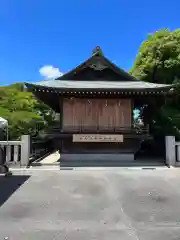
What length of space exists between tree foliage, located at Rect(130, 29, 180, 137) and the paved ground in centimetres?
768

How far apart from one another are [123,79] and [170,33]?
6670mm

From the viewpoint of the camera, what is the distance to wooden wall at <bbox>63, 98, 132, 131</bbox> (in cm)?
1330

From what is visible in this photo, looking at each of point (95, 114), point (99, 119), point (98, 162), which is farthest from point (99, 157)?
point (95, 114)

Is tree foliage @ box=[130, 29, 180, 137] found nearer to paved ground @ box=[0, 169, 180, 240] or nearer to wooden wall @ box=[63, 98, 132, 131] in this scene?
wooden wall @ box=[63, 98, 132, 131]

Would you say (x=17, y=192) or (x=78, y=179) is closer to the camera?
(x=17, y=192)

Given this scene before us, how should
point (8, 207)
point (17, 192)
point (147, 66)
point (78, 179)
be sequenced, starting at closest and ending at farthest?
point (8, 207), point (17, 192), point (78, 179), point (147, 66)

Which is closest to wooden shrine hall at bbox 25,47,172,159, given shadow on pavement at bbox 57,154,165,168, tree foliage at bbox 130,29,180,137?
shadow on pavement at bbox 57,154,165,168

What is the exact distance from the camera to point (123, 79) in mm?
14867

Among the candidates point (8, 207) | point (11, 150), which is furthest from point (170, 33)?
point (8, 207)

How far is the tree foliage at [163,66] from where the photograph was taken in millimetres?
16016

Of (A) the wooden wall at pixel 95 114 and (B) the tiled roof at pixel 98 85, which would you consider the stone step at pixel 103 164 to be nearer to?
(A) the wooden wall at pixel 95 114

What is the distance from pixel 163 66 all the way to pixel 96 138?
7.89 m

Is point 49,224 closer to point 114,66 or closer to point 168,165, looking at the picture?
point 168,165

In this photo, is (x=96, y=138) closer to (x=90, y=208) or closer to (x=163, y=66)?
(x=90, y=208)
